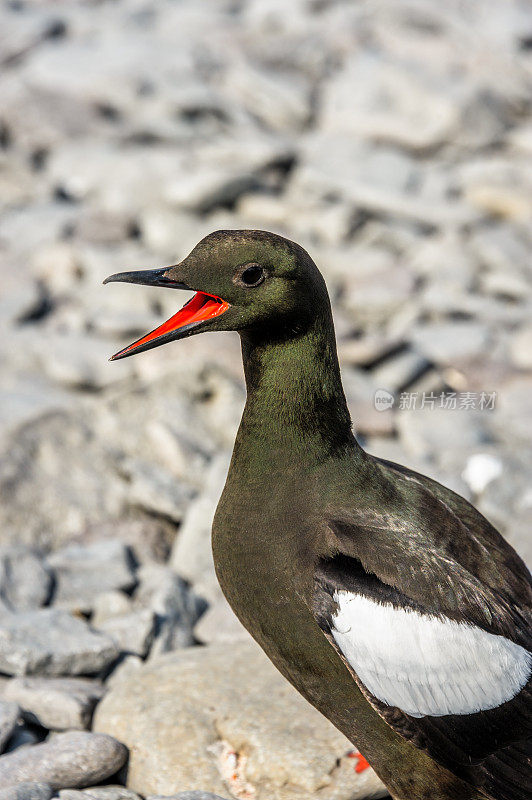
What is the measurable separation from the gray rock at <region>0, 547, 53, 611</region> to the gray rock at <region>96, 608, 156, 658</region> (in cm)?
52

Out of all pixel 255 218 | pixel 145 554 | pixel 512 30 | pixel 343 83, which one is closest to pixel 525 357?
pixel 255 218

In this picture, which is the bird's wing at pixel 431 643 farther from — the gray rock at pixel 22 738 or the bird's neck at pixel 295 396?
the gray rock at pixel 22 738

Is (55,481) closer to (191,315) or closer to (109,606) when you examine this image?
(109,606)

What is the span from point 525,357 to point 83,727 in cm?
537

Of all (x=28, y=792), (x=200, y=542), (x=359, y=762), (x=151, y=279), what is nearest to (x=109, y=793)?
(x=28, y=792)

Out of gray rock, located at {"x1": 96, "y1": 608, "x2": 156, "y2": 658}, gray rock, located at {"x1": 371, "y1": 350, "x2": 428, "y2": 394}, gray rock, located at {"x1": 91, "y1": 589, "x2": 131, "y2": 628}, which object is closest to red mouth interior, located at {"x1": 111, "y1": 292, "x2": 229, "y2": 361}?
gray rock, located at {"x1": 96, "y1": 608, "x2": 156, "y2": 658}

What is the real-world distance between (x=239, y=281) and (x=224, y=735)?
1973 millimetres

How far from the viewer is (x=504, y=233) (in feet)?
33.0

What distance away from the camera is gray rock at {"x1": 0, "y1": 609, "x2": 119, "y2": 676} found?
441 centimetres

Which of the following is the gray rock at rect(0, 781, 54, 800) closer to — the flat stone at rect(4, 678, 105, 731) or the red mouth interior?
the flat stone at rect(4, 678, 105, 731)

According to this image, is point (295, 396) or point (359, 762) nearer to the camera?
point (295, 396)

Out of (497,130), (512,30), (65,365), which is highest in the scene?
(512,30)

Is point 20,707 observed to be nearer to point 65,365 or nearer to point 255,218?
point 65,365

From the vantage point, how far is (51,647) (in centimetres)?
446
